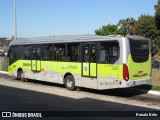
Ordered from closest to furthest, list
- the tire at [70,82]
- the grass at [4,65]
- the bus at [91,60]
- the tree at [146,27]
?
1. the bus at [91,60]
2. the tire at [70,82]
3. the grass at [4,65]
4. the tree at [146,27]

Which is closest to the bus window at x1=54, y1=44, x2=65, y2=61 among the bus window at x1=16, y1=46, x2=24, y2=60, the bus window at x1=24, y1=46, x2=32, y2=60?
the bus window at x1=24, y1=46, x2=32, y2=60

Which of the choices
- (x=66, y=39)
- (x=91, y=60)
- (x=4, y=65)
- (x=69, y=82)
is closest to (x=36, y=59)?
(x=66, y=39)

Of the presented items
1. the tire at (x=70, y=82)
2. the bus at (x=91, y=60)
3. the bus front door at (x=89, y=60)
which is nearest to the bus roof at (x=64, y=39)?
the bus at (x=91, y=60)

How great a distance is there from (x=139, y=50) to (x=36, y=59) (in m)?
7.22

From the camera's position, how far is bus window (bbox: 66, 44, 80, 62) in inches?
640

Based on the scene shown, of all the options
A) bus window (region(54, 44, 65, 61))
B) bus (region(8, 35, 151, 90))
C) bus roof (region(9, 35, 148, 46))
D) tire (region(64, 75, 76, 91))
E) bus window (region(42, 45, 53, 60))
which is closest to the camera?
bus (region(8, 35, 151, 90))

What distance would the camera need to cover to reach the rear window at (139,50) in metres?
14.3

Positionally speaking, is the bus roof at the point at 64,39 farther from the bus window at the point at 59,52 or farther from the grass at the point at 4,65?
the grass at the point at 4,65

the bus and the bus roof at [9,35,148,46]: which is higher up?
the bus roof at [9,35,148,46]

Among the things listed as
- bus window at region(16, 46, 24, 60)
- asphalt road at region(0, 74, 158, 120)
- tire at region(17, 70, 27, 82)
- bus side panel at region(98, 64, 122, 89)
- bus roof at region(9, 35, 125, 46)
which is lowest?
asphalt road at region(0, 74, 158, 120)

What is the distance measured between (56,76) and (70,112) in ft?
23.0

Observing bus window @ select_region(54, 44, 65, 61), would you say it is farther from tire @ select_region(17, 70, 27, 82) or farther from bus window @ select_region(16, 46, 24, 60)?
tire @ select_region(17, 70, 27, 82)

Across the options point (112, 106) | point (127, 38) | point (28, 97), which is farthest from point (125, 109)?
point (28, 97)

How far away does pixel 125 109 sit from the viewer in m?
11.8
